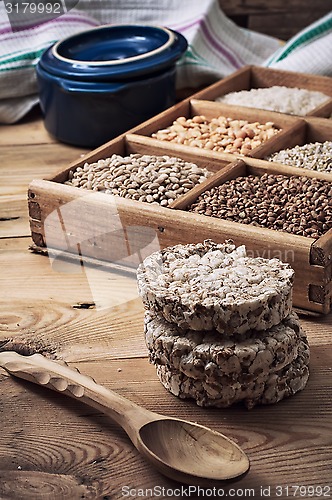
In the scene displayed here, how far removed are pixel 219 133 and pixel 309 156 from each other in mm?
217

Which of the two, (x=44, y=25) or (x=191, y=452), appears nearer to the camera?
(x=191, y=452)

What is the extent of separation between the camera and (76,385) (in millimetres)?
1072

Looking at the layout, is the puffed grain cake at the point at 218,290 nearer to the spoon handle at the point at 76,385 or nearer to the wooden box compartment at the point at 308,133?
the spoon handle at the point at 76,385

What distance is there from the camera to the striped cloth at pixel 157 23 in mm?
2059

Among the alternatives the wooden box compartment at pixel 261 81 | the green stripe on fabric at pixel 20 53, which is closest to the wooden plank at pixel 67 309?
the wooden box compartment at pixel 261 81

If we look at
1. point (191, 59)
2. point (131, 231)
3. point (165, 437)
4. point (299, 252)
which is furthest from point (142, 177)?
point (191, 59)

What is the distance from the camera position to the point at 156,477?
978 mm

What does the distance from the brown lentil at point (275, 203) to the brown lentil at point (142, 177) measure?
0.06 metres

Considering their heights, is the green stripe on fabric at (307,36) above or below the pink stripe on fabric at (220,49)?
above

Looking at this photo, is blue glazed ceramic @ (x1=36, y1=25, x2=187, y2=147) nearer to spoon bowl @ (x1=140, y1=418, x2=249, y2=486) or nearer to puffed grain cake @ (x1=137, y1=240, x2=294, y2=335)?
puffed grain cake @ (x1=137, y1=240, x2=294, y2=335)

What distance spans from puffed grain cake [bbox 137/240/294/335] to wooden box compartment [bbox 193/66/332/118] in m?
0.81

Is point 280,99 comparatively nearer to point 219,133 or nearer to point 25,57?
point 219,133

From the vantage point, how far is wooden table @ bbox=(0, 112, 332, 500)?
966 millimetres

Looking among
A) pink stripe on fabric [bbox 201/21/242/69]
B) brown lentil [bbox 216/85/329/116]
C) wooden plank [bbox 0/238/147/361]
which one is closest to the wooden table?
wooden plank [bbox 0/238/147/361]
